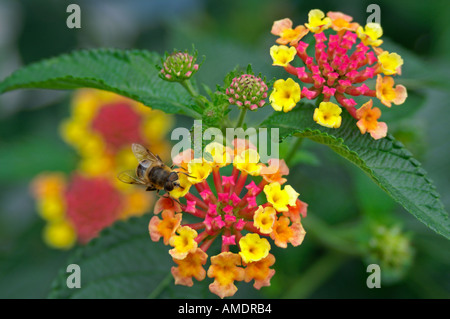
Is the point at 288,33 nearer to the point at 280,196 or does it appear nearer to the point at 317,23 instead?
the point at 317,23

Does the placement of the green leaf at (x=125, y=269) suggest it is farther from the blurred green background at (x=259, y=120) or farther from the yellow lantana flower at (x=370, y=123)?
the yellow lantana flower at (x=370, y=123)

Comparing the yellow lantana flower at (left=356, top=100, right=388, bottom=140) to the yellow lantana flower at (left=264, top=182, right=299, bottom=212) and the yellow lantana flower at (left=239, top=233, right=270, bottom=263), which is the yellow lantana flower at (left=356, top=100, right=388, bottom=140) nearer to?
the yellow lantana flower at (left=264, top=182, right=299, bottom=212)

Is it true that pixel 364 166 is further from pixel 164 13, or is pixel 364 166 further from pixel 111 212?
pixel 164 13

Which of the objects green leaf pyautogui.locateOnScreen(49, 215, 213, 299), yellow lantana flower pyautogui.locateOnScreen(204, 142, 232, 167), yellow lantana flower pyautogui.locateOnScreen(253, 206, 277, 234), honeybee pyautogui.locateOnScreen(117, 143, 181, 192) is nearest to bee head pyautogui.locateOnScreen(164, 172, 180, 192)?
honeybee pyautogui.locateOnScreen(117, 143, 181, 192)

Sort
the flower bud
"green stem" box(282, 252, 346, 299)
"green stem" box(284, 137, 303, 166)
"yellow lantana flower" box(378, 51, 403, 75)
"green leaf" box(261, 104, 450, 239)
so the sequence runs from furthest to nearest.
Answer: "green stem" box(282, 252, 346, 299) → the flower bud → "green stem" box(284, 137, 303, 166) → "yellow lantana flower" box(378, 51, 403, 75) → "green leaf" box(261, 104, 450, 239)

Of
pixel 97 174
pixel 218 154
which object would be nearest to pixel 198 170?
pixel 218 154

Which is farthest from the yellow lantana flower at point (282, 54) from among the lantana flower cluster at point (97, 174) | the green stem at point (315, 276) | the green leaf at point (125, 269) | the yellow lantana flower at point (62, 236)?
the yellow lantana flower at point (62, 236)
